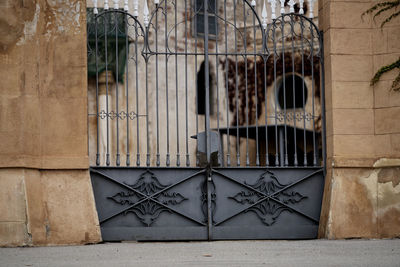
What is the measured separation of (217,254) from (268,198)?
2557 millimetres

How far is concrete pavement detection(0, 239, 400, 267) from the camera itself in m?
7.80

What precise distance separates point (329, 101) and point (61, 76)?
406 cm

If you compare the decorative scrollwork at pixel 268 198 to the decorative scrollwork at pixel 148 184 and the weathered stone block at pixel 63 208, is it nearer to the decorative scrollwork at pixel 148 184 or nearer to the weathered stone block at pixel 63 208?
the decorative scrollwork at pixel 148 184

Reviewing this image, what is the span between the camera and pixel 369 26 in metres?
11.1

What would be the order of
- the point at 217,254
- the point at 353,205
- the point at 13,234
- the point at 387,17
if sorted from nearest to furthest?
the point at 217,254, the point at 13,234, the point at 353,205, the point at 387,17

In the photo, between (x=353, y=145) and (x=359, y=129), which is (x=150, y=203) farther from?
(x=359, y=129)

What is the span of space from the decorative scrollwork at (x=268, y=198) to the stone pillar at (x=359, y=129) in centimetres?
57

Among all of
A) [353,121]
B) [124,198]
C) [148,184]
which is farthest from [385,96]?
[124,198]

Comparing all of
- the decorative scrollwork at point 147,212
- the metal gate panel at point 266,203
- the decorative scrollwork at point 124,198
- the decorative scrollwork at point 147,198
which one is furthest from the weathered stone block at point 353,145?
the decorative scrollwork at point 124,198

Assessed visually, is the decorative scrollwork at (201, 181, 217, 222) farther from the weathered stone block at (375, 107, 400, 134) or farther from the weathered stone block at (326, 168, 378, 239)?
the weathered stone block at (375, 107, 400, 134)

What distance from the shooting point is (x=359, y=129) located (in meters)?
11.0

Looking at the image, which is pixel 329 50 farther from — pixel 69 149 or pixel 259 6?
pixel 259 6

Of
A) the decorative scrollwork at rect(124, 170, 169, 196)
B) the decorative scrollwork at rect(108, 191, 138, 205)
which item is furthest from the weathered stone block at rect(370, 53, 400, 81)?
the decorative scrollwork at rect(108, 191, 138, 205)

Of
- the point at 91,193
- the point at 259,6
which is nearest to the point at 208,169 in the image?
the point at 91,193
